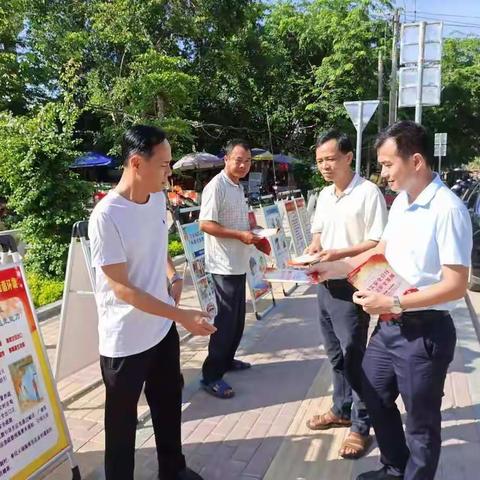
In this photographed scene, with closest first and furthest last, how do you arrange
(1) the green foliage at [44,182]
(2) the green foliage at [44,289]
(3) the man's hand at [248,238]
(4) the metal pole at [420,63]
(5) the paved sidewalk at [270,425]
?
(5) the paved sidewalk at [270,425], (3) the man's hand at [248,238], (2) the green foliage at [44,289], (1) the green foliage at [44,182], (4) the metal pole at [420,63]

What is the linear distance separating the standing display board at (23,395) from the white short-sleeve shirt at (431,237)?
69.2 inches

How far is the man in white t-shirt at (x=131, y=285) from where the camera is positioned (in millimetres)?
2002

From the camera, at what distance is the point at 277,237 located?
6762 millimetres

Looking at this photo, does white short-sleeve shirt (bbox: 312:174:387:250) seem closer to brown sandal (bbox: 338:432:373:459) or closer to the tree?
brown sandal (bbox: 338:432:373:459)

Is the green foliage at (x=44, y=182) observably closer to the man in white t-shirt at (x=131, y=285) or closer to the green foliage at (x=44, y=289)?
the green foliage at (x=44, y=289)

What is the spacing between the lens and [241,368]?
165 inches

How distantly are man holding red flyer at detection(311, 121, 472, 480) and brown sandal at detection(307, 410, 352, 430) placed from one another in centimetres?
98

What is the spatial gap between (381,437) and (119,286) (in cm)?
151

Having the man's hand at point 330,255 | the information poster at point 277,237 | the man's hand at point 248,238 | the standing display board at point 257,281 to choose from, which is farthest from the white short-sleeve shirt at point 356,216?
the information poster at point 277,237

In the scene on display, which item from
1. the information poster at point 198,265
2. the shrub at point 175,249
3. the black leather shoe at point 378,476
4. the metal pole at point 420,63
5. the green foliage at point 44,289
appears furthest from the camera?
the shrub at point 175,249

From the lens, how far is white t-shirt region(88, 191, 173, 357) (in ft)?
6.56

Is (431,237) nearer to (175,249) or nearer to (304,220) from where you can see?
(304,220)

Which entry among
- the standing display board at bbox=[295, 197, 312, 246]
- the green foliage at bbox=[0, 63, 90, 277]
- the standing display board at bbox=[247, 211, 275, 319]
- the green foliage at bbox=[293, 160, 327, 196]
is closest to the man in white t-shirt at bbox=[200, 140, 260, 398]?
the standing display board at bbox=[247, 211, 275, 319]

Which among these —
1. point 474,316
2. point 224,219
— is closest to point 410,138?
point 224,219
